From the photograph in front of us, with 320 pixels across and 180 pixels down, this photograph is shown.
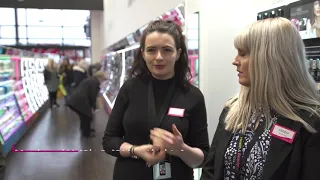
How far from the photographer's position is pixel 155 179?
5.16 feet

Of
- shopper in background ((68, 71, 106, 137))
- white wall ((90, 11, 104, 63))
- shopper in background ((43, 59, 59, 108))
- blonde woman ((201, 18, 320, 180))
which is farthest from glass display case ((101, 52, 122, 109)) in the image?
white wall ((90, 11, 104, 63))

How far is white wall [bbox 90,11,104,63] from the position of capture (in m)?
19.6

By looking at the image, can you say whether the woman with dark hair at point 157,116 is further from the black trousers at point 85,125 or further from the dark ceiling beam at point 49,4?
the dark ceiling beam at point 49,4

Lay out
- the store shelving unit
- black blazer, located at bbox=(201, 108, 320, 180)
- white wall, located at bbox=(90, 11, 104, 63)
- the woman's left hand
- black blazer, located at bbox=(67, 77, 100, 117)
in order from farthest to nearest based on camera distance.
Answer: white wall, located at bbox=(90, 11, 104, 63) < black blazer, located at bbox=(67, 77, 100, 117) < the store shelving unit < the woman's left hand < black blazer, located at bbox=(201, 108, 320, 180)

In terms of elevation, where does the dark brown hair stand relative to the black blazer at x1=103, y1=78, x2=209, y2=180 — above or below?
above

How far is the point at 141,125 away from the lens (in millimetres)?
1536

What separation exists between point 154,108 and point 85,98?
205 inches

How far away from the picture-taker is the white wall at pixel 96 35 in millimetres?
19578

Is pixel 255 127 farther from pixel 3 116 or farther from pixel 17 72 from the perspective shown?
pixel 17 72

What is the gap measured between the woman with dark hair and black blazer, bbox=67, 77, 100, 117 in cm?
509

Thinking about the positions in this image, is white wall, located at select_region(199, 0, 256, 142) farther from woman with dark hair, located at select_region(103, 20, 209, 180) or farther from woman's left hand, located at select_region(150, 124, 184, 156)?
woman's left hand, located at select_region(150, 124, 184, 156)

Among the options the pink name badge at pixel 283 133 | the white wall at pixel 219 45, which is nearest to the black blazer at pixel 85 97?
the white wall at pixel 219 45

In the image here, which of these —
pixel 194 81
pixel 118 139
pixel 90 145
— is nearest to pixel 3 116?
pixel 90 145

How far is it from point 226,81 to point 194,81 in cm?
36
